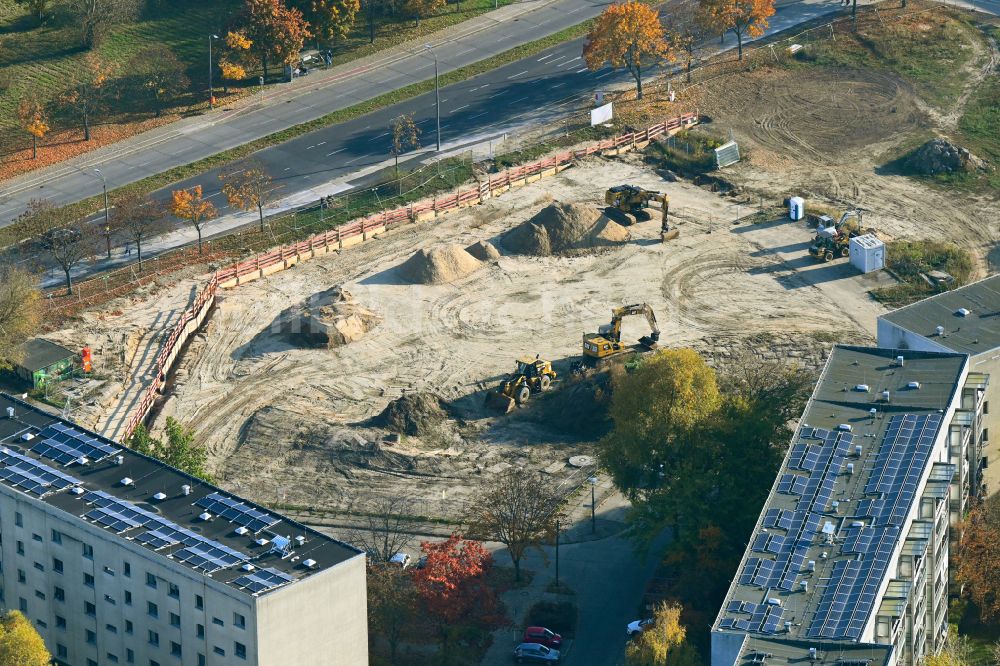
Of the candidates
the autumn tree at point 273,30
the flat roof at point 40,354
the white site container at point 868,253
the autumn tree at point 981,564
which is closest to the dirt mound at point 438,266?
the flat roof at point 40,354

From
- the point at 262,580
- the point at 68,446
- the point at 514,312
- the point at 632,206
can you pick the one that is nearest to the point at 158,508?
the point at 68,446

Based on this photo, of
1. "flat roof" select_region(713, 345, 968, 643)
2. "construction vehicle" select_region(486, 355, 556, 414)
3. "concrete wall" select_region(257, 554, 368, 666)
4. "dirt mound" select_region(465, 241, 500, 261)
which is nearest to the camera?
"concrete wall" select_region(257, 554, 368, 666)

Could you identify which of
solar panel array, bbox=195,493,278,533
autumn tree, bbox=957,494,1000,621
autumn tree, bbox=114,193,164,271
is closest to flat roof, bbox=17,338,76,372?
autumn tree, bbox=114,193,164,271

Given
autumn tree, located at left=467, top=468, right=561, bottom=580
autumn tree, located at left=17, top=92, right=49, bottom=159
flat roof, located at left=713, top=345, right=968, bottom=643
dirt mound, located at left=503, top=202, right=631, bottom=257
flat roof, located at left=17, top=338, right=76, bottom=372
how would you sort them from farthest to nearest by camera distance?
1. autumn tree, located at left=17, top=92, right=49, bottom=159
2. dirt mound, located at left=503, top=202, right=631, bottom=257
3. flat roof, located at left=17, top=338, right=76, bottom=372
4. autumn tree, located at left=467, top=468, right=561, bottom=580
5. flat roof, located at left=713, top=345, right=968, bottom=643

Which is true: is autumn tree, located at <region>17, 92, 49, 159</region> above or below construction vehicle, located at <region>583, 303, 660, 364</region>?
above

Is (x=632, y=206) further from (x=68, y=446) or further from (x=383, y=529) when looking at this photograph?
(x=68, y=446)

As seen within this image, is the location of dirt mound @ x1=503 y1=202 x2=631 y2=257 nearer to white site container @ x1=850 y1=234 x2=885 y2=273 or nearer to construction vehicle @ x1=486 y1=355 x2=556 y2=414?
white site container @ x1=850 y1=234 x2=885 y2=273
